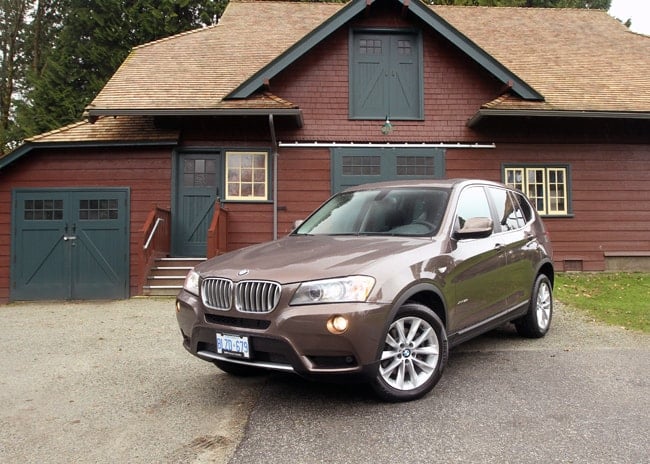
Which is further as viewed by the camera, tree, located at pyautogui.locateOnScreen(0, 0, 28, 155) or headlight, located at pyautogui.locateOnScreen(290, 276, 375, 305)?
tree, located at pyautogui.locateOnScreen(0, 0, 28, 155)

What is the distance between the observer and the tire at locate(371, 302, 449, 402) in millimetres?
3334

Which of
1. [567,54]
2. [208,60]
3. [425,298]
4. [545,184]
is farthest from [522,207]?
[567,54]

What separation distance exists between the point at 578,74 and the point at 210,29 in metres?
10.2

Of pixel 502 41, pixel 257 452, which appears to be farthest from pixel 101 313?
pixel 502 41

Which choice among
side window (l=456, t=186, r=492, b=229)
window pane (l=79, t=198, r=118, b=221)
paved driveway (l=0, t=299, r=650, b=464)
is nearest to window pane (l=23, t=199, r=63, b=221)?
window pane (l=79, t=198, r=118, b=221)

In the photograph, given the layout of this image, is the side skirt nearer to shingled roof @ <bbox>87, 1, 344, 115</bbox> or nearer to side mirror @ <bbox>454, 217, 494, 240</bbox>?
side mirror @ <bbox>454, 217, 494, 240</bbox>

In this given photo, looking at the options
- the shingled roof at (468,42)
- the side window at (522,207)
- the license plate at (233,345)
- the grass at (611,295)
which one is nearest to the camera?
the license plate at (233,345)

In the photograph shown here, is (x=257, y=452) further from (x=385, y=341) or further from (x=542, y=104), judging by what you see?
(x=542, y=104)

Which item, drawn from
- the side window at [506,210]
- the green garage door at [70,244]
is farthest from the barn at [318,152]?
the side window at [506,210]

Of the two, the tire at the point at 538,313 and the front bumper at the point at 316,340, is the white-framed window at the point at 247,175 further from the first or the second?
the front bumper at the point at 316,340

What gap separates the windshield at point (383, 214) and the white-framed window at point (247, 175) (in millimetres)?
6167

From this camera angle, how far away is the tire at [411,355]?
333cm

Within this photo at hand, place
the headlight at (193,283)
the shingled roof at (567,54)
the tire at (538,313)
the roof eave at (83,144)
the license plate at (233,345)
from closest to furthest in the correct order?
the license plate at (233,345) < the headlight at (193,283) < the tire at (538,313) < the roof eave at (83,144) < the shingled roof at (567,54)

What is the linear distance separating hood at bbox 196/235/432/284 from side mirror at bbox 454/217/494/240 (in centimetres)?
32
